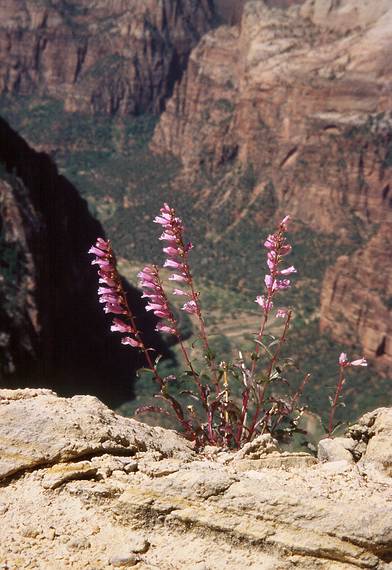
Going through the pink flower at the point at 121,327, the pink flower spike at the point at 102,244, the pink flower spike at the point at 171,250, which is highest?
the pink flower spike at the point at 102,244

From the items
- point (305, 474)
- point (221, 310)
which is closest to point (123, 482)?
point (305, 474)

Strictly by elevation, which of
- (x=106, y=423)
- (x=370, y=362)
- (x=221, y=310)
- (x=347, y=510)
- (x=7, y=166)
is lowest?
(x=221, y=310)

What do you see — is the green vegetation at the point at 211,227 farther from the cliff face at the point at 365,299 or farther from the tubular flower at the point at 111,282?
the tubular flower at the point at 111,282

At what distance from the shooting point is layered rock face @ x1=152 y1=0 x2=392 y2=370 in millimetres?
90438

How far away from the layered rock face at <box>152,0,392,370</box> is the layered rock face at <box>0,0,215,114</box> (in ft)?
173

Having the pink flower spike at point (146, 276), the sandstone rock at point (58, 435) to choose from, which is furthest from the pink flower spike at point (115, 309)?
the sandstone rock at point (58, 435)

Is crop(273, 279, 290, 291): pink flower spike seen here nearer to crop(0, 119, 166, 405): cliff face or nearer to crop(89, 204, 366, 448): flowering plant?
crop(89, 204, 366, 448): flowering plant

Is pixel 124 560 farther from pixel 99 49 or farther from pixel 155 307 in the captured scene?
pixel 99 49

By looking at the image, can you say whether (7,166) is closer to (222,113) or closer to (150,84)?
(222,113)

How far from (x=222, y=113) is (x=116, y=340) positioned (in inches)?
3009

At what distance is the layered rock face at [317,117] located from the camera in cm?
9044

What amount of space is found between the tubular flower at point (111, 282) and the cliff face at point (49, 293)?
32.8 m

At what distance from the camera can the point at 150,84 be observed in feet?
564

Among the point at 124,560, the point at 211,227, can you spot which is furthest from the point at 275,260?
the point at 211,227
